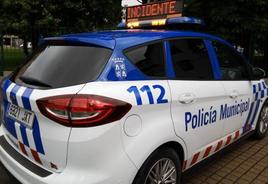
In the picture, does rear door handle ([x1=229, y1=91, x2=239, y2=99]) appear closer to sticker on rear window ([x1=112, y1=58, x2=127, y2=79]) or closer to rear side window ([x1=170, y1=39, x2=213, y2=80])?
rear side window ([x1=170, y1=39, x2=213, y2=80])

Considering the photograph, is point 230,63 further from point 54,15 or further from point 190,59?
point 54,15

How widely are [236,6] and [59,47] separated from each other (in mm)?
8467

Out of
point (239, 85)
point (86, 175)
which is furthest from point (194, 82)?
point (86, 175)

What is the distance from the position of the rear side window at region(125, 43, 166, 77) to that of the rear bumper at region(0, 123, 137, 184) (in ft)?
1.93

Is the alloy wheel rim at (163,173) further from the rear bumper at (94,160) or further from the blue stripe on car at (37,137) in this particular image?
the blue stripe on car at (37,137)

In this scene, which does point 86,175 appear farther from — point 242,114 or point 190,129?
point 242,114

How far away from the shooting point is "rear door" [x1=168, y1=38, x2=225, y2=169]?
2.95 m

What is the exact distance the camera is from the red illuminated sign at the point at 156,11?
4.54 metres

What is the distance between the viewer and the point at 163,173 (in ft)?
9.43

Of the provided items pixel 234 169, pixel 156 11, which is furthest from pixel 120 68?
pixel 156 11

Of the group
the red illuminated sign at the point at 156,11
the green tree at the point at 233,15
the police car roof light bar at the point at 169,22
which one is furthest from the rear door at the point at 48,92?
the green tree at the point at 233,15

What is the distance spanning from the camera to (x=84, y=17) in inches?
531

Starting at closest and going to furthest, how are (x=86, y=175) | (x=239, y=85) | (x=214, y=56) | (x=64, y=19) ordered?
(x=86, y=175) < (x=214, y=56) < (x=239, y=85) < (x=64, y=19)

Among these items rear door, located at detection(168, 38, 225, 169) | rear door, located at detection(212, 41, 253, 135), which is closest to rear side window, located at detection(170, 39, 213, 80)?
rear door, located at detection(168, 38, 225, 169)
